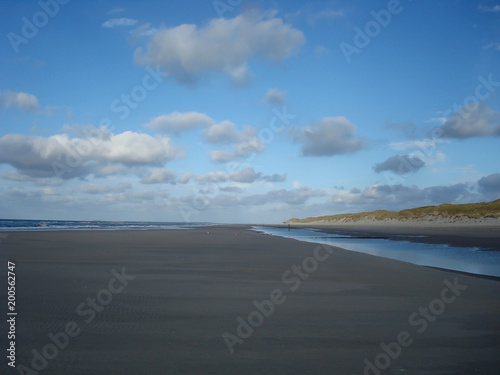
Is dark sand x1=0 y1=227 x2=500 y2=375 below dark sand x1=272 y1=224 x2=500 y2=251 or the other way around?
the other way around

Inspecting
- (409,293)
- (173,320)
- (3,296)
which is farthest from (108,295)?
(409,293)

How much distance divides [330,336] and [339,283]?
18.5ft

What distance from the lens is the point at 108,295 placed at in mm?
9211

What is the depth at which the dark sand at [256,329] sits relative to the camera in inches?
199

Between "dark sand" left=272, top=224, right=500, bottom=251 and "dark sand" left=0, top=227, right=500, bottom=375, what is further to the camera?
"dark sand" left=272, top=224, right=500, bottom=251

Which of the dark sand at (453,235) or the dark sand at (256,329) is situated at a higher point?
the dark sand at (256,329)

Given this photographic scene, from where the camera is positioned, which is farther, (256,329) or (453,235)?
(453,235)

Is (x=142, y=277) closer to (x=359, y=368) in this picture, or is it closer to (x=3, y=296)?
(x=3, y=296)

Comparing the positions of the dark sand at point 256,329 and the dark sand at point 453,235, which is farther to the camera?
the dark sand at point 453,235

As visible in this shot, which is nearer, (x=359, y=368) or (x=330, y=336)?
(x=359, y=368)

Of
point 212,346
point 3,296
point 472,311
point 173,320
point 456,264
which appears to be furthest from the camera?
point 456,264

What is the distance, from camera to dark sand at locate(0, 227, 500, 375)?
504 centimetres

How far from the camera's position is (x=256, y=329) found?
6.64 m

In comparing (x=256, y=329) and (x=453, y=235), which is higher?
(x=256, y=329)
